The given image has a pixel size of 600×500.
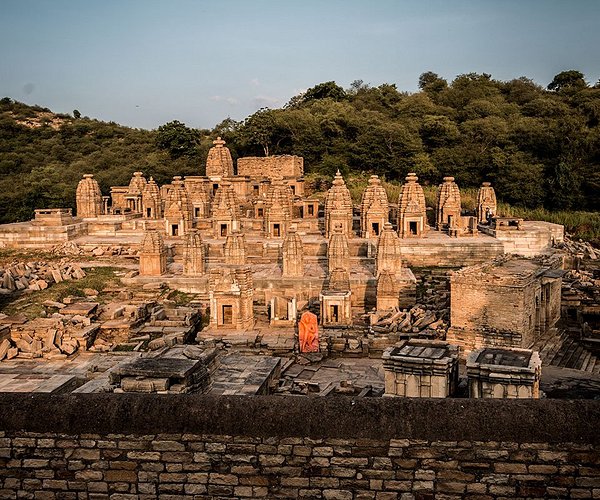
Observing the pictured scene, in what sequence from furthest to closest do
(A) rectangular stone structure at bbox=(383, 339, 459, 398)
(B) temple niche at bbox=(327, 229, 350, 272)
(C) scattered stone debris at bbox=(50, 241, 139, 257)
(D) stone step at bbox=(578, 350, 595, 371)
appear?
(C) scattered stone debris at bbox=(50, 241, 139, 257)
(B) temple niche at bbox=(327, 229, 350, 272)
(D) stone step at bbox=(578, 350, 595, 371)
(A) rectangular stone structure at bbox=(383, 339, 459, 398)

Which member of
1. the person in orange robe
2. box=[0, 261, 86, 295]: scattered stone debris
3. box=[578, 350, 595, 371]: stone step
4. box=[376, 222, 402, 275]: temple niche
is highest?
box=[376, 222, 402, 275]: temple niche

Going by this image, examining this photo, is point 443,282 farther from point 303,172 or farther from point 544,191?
point 303,172

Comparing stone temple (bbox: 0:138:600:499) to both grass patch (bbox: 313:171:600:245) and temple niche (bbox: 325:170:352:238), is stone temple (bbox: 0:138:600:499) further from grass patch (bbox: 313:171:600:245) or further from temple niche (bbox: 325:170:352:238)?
grass patch (bbox: 313:171:600:245)

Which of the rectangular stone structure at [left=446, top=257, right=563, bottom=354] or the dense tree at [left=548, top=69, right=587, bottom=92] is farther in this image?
the dense tree at [left=548, top=69, right=587, bottom=92]

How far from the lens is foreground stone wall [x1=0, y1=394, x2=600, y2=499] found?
4738mm

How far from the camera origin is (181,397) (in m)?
5.20

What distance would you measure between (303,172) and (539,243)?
76.2ft

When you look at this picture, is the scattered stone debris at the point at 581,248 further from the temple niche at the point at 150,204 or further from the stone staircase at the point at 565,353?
the temple niche at the point at 150,204

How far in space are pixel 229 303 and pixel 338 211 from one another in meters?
13.9

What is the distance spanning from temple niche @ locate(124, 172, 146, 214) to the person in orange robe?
2554 cm

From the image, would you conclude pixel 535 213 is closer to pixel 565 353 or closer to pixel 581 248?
pixel 581 248

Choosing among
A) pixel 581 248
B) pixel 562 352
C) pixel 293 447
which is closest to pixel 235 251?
pixel 562 352

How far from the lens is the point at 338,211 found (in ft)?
106

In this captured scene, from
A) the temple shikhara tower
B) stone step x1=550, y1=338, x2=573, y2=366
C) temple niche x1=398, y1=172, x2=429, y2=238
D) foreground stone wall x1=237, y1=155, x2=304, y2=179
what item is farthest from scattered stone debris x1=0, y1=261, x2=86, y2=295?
foreground stone wall x1=237, y1=155, x2=304, y2=179
